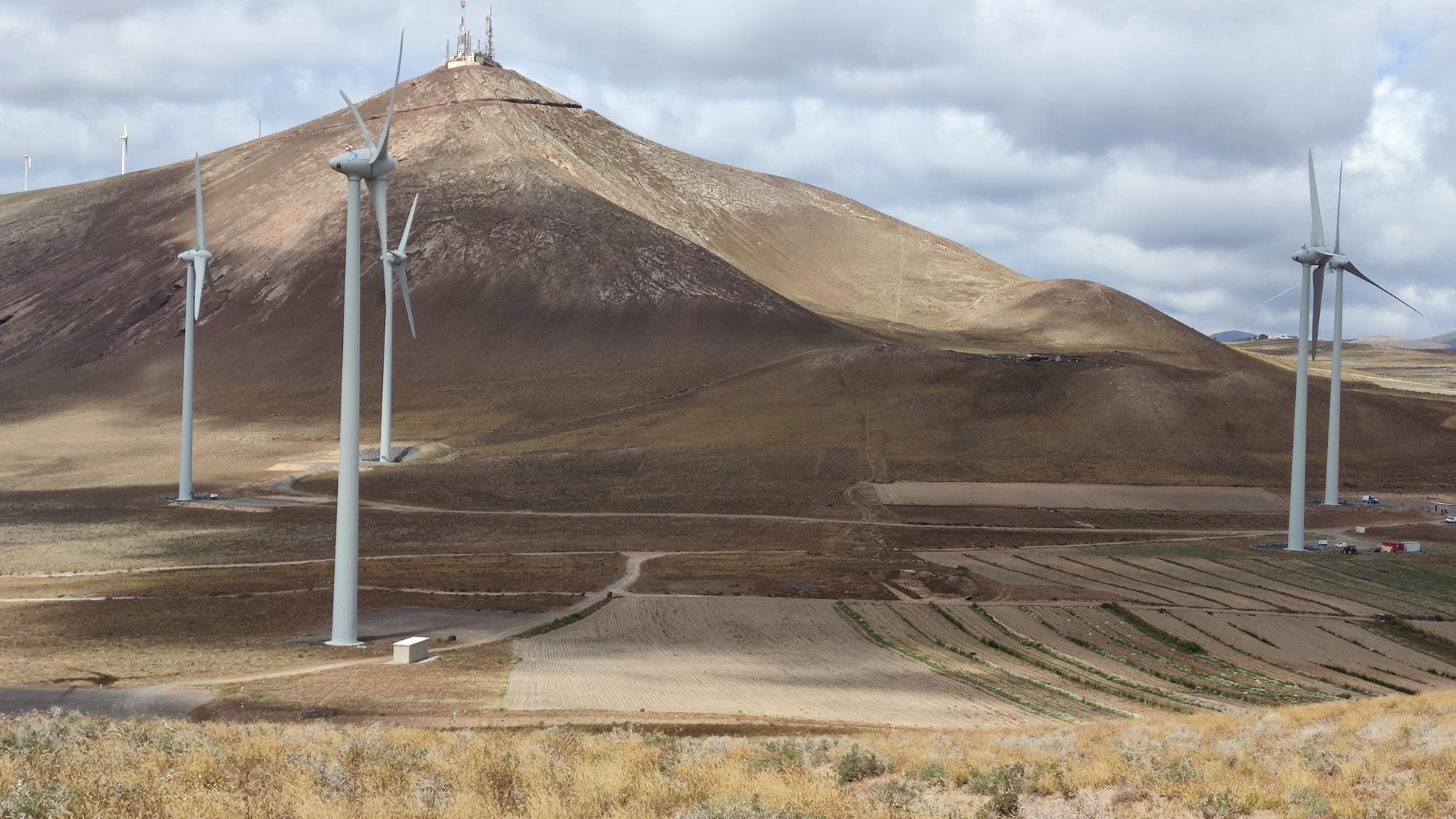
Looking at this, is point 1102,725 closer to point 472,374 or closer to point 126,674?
point 126,674

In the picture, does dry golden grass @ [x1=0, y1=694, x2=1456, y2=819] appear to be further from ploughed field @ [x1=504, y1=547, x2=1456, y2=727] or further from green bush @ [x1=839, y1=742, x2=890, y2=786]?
ploughed field @ [x1=504, y1=547, x2=1456, y2=727]

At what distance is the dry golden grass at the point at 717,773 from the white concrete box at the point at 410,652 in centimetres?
1848

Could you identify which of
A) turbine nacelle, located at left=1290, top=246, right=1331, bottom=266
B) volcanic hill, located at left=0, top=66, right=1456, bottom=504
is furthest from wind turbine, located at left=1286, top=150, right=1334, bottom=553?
volcanic hill, located at left=0, top=66, right=1456, bottom=504

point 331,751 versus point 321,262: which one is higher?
point 321,262

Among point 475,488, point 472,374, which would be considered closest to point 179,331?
point 472,374

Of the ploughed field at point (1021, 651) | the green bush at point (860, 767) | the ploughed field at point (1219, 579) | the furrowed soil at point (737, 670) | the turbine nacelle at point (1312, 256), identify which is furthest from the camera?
the turbine nacelle at point (1312, 256)

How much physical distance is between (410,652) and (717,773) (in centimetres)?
2707

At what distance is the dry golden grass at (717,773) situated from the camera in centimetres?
1802

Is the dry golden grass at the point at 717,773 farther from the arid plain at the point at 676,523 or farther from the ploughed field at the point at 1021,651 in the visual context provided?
the ploughed field at the point at 1021,651

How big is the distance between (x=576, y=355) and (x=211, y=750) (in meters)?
153

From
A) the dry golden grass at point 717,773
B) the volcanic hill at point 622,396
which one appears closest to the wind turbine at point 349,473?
the dry golden grass at point 717,773

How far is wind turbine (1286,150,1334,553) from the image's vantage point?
84.3m

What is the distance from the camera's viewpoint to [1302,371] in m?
85.3

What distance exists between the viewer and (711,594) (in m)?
63.6
